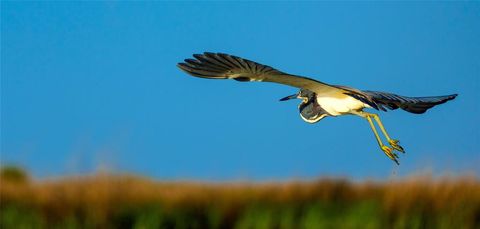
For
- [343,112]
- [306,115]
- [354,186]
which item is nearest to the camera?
[343,112]

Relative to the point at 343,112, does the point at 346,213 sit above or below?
below

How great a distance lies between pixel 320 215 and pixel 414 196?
0.72m

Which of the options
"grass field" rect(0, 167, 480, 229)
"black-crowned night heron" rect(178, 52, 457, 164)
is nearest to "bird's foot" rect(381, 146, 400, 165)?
"black-crowned night heron" rect(178, 52, 457, 164)

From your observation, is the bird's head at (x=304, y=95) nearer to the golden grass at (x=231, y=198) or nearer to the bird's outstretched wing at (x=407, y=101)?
the bird's outstretched wing at (x=407, y=101)

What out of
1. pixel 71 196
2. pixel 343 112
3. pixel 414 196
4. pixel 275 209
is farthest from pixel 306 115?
pixel 71 196

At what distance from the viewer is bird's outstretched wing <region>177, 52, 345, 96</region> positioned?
472 cm

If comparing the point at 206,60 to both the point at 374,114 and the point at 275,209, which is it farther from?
the point at 275,209

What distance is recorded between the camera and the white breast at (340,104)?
500cm

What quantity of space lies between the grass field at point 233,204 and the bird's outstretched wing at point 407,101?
893mm

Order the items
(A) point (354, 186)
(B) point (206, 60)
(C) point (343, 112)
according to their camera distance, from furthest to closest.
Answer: (A) point (354, 186) < (C) point (343, 112) < (B) point (206, 60)

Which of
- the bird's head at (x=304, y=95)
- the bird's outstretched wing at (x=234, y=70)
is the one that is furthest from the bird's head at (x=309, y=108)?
the bird's outstretched wing at (x=234, y=70)

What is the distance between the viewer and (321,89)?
515cm

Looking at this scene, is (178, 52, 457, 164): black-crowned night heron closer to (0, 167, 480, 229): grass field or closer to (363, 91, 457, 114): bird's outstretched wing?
(363, 91, 457, 114): bird's outstretched wing

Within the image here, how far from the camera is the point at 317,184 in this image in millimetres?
6348
